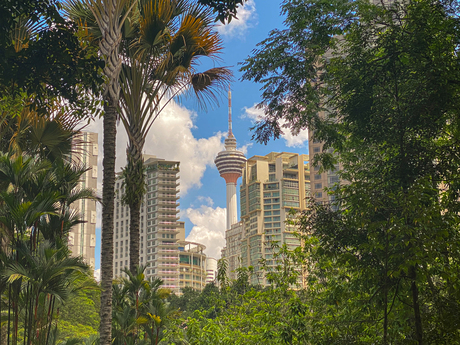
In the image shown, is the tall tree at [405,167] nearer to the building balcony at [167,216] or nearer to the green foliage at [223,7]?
the green foliage at [223,7]

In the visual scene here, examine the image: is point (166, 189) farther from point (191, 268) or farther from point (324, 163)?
point (324, 163)

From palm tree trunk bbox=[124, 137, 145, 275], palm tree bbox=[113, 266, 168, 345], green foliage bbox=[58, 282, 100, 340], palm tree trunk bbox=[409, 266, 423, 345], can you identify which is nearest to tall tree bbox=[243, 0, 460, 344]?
palm tree trunk bbox=[409, 266, 423, 345]

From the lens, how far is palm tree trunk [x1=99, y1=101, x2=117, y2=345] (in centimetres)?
1024

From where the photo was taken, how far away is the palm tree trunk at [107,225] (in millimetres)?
10242

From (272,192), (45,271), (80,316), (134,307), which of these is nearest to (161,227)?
(272,192)

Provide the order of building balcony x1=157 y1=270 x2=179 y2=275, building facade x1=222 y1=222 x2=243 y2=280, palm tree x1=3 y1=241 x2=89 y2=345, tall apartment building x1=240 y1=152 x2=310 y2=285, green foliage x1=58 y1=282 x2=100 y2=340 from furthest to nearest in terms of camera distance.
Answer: building facade x1=222 y1=222 x2=243 y2=280
building balcony x1=157 y1=270 x2=179 y2=275
tall apartment building x1=240 y1=152 x2=310 y2=285
green foliage x1=58 y1=282 x2=100 y2=340
palm tree x1=3 y1=241 x2=89 y2=345

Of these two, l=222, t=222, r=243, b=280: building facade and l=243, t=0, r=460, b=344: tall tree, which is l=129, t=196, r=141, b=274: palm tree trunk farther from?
l=222, t=222, r=243, b=280: building facade

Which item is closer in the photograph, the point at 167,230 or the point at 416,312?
the point at 416,312

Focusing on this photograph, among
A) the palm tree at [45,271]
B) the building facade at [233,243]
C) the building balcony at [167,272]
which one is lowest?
the palm tree at [45,271]

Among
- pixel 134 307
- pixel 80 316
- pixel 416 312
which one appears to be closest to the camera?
pixel 416 312

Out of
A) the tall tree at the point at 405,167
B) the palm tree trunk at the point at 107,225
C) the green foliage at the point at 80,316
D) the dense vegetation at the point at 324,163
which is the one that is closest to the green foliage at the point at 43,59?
the dense vegetation at the point at 324,163

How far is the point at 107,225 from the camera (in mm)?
10680

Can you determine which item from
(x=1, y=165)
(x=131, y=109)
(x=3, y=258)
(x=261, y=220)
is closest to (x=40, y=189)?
(x=1, y=165)

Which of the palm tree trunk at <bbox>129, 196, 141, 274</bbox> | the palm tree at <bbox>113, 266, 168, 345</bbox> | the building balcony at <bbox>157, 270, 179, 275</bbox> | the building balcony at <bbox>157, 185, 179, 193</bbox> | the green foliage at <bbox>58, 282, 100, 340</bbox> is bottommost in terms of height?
the green foliage at <bbox>58, 282, 100, 340</bbox>
